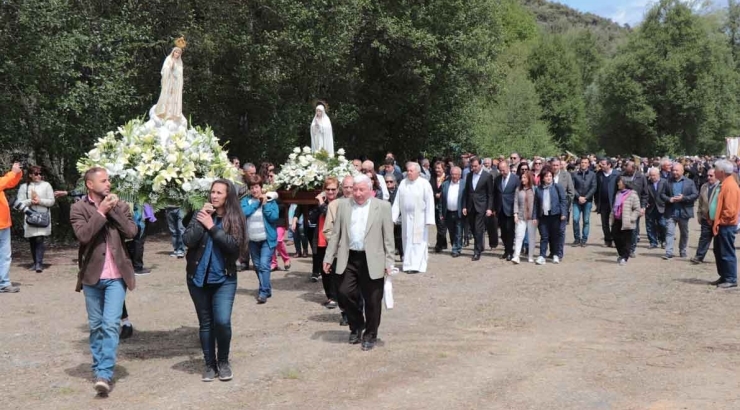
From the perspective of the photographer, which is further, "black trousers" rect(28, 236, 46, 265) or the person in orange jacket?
"black trousers" rect(28, 236, 46, 265)

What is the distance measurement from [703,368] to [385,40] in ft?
69.4

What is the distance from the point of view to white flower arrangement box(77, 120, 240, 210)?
7.34 metres

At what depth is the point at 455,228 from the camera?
1577 centimetres

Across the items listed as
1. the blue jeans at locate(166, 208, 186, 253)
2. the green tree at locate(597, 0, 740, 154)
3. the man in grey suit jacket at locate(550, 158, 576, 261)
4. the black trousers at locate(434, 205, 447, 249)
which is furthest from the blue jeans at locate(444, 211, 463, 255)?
the green tree at locate(597, 0, 740, 154)

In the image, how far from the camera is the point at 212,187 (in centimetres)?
686

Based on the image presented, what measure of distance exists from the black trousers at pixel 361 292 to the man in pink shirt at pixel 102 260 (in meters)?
2.39

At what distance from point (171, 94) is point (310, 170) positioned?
7.37ft

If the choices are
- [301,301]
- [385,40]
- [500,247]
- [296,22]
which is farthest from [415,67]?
[301,301]

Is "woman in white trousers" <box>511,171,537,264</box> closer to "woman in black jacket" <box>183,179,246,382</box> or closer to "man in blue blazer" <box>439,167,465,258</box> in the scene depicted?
"man in blue blazer" <box>439,167,465,258</box>

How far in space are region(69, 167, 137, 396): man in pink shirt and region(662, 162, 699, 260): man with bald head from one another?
1204 cm

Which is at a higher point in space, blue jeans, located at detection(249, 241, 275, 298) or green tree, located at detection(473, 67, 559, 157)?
green tree, located at detection(473, 67, 559, 157)

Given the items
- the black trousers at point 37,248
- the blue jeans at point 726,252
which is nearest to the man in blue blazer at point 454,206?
the blue jeans at point 726,252

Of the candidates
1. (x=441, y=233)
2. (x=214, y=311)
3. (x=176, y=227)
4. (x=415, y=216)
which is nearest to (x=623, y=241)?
(x=441, y=233)

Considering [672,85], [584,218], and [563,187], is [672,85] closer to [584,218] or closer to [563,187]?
[584,218]
